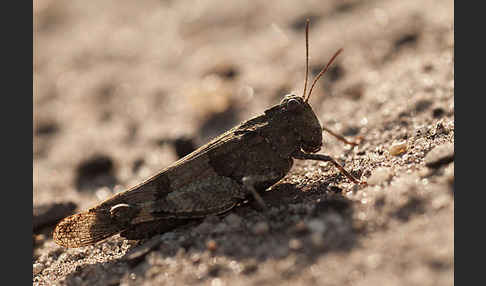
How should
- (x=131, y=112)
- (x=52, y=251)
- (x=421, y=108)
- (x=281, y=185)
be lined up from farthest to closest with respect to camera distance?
(x=131, y=112), (x=421, y=108), (x=52, y=251), (x=281, y=185)

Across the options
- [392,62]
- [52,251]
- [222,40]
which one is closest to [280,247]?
[52,251]

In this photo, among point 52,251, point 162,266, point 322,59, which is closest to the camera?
point 162,266

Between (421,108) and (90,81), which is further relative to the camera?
(90,81)

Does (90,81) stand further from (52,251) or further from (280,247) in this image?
(280,247)

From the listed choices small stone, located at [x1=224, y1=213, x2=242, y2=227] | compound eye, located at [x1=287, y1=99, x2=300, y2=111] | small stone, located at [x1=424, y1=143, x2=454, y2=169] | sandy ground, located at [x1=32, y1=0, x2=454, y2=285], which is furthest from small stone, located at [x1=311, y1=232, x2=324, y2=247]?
compound eye, located at [x1=287, y1=99, x2=300, y2=111]

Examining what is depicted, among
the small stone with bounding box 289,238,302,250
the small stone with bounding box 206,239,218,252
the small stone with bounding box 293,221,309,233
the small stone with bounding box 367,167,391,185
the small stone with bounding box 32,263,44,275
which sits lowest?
the small stone with bounding box 289,238,302,250

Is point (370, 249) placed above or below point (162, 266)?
below

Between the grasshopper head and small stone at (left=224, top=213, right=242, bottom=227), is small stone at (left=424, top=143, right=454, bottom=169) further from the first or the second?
small stone at (left=224, top=213, right=242, bottom=227)

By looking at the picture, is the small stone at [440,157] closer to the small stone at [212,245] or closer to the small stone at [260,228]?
the small stone at [260,228]
